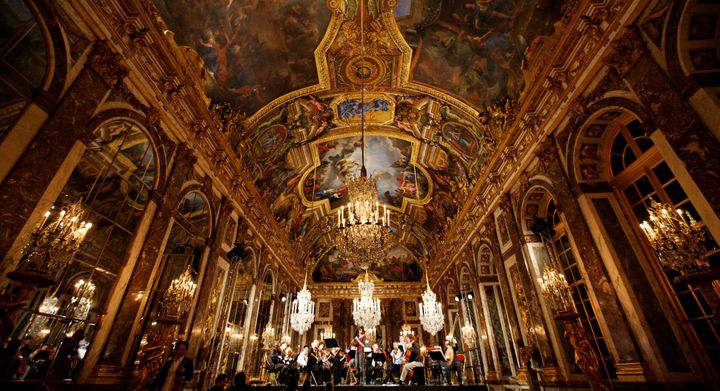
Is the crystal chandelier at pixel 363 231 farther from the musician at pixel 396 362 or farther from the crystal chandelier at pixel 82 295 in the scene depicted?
the musician at pixel 396 362

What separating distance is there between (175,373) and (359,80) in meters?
8.28

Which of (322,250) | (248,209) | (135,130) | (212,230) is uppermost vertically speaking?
(322,250)

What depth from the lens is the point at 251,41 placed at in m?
7.43

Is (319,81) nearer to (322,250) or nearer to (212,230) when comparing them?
(212,230)

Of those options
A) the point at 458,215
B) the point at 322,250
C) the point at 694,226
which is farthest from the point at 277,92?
the point at 322,250

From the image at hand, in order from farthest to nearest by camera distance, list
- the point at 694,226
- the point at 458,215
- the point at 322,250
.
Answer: the point at 322,250
the point at 458,215
the point at 694,226

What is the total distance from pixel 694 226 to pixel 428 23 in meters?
6.51

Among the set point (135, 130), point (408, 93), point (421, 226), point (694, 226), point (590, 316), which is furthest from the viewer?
point (421, 226)

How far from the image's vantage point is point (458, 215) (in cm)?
1186

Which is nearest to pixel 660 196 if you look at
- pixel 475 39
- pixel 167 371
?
pixel 475 39

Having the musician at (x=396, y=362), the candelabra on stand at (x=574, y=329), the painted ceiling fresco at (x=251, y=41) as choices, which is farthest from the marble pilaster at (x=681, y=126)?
the musician at (x=396, y=362)

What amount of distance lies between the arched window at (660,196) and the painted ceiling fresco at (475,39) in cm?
278

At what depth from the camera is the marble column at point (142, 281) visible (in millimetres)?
4801

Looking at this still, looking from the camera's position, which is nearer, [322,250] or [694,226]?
[694,226]
